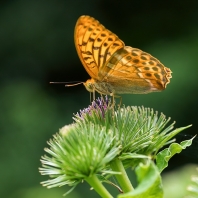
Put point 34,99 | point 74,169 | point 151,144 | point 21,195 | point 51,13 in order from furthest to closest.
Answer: point 51,13, point 34,99, point 21,195, point 151,144, point 74,169

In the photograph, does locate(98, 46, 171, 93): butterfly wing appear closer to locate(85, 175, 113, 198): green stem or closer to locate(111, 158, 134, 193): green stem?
locate(111, 158, 134, 193): green stem

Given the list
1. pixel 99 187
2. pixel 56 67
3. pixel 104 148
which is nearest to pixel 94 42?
pixel 104 148

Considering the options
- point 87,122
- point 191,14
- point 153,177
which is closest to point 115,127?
point 87,122

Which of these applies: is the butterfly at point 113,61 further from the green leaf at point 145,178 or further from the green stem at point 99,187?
the green leaf at point 145,178

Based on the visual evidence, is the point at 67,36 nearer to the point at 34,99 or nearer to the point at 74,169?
the point at 34,99

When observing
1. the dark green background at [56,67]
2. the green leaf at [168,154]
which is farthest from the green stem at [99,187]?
the dark green background at [56,67]

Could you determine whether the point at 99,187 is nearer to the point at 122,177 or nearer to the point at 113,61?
the point at 122,177

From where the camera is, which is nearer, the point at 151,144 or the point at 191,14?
the point at 151,144
